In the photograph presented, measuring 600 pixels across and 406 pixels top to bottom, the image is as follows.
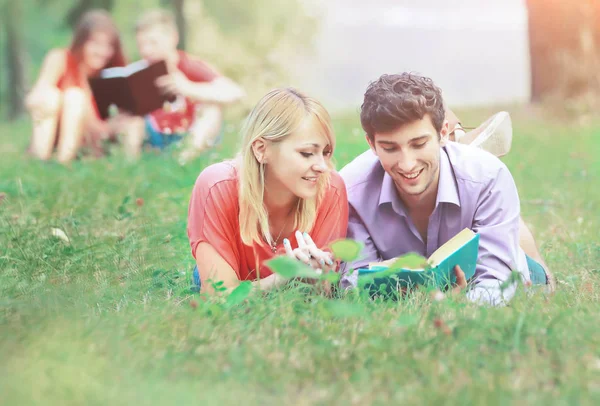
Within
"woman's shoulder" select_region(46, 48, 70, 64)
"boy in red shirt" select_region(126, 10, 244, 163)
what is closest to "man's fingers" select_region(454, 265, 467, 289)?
"boy in red shirt" select_region(126, 10, 244, 163)

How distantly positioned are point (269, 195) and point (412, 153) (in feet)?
2.08

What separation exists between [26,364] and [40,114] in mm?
6428

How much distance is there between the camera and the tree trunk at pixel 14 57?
15695 millimetres

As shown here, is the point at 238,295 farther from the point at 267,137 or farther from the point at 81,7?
the point at 81,7

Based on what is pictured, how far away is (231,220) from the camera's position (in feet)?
10.3

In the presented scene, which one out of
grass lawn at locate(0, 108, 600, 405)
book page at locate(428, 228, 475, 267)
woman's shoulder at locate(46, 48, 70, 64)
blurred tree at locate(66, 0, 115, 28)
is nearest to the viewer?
grass lawn at locate(0, 108, 600, 405)

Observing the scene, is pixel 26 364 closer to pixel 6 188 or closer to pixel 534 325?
pixel 534 325

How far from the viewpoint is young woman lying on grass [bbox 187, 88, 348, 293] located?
10.1 feet

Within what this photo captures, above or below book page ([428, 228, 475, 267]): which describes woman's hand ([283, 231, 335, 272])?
above

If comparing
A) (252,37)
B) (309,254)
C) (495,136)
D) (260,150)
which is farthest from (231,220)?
(252,37)

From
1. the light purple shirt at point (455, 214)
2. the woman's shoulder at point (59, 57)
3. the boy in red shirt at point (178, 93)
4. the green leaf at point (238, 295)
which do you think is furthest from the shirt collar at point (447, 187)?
the woman's shoulder at point (59, 57)

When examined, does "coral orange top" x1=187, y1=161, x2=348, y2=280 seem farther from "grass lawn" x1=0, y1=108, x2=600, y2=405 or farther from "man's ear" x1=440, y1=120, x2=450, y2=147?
"man's ear" x1=440, y1=120, x2=450, y2=147

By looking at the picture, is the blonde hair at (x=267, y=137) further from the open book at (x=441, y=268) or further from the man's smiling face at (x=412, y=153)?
the open book at (x=441, y=268)

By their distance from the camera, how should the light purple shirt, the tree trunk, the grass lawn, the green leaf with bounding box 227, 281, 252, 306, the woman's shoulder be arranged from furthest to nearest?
the tree trunk → the woman's shoulder → the light purple shirt → the green leaf with bounding box 227, 281, 252, 306 → the grass lawn
